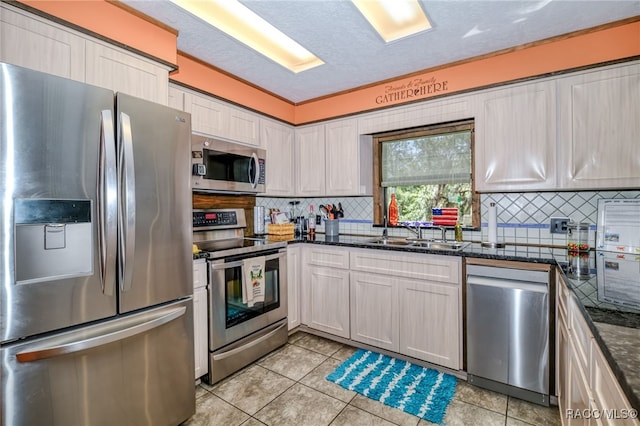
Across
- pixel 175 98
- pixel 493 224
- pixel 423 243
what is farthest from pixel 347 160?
pixel 175 98

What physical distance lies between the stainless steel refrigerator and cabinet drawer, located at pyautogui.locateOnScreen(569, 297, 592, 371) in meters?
1.86

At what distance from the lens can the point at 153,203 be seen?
63.2 inches

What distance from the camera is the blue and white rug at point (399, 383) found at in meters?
1.93

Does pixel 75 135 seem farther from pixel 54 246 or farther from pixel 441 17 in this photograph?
pixel 441 17

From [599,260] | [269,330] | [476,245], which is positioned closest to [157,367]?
[269,330]

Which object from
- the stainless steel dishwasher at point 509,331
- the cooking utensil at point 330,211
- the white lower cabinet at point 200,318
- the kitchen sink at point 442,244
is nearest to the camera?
the stainless steel dishwasher at point 509,331

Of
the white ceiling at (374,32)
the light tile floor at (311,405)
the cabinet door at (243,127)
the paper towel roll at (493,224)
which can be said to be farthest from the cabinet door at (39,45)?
the paper towel roll at (493,224)

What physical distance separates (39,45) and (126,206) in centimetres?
92

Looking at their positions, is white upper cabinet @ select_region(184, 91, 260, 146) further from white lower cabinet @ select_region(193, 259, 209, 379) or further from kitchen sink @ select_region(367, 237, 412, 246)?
kitchen sink @ select_region(367, 237, 412, 246)

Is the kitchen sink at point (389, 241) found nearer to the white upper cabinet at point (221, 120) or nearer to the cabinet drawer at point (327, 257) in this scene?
the cabinet drawer at point (327, 257)

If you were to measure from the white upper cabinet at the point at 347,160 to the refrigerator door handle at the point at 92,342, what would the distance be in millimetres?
2044

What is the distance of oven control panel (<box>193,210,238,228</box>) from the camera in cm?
264

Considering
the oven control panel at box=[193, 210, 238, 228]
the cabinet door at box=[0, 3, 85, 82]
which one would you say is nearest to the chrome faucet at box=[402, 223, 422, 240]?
the oven control panel at box=[193, 210, 238, 228]

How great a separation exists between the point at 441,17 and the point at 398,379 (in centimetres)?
255
